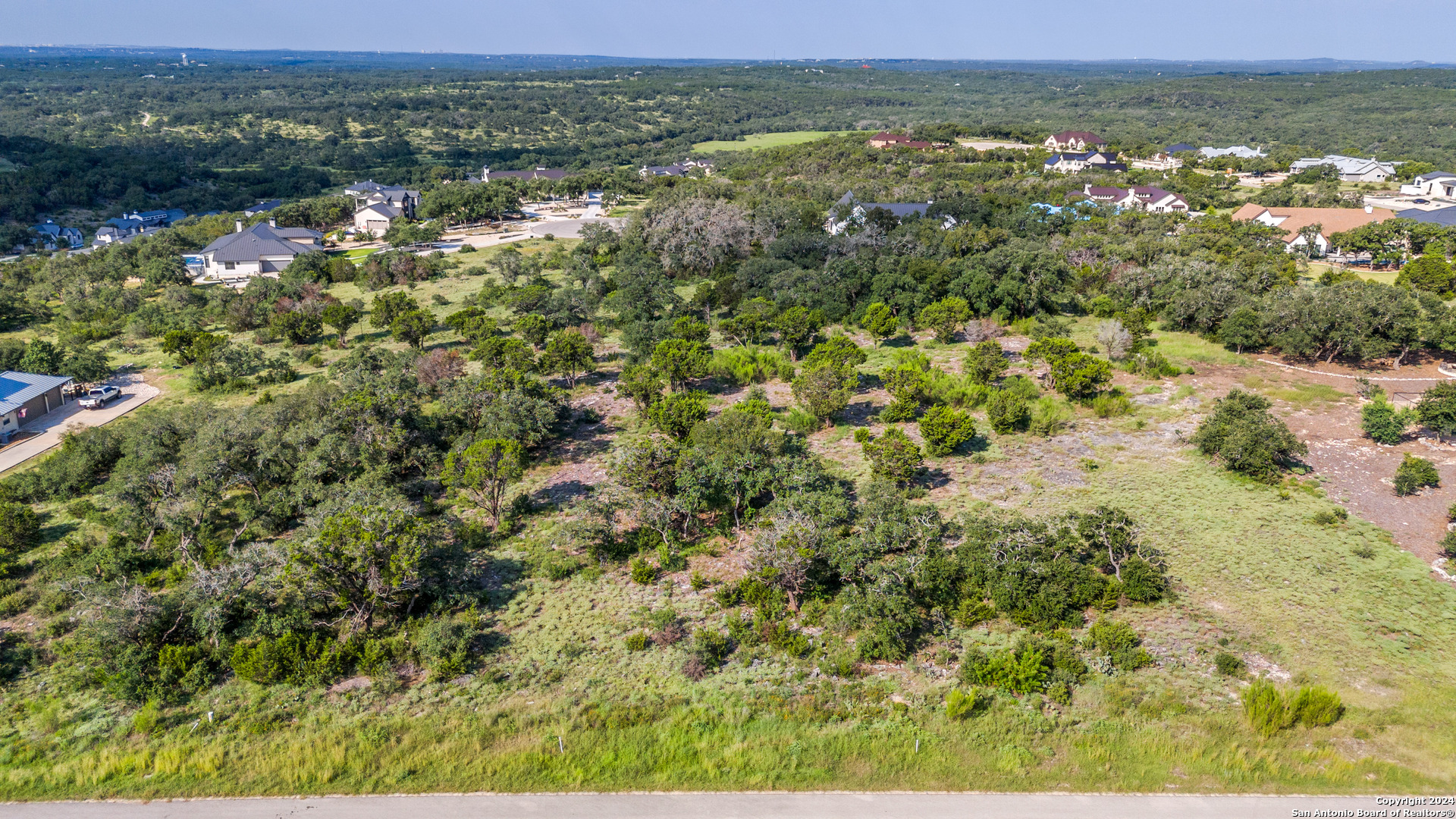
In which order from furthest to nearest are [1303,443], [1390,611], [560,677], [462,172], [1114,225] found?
[462,172] → [1114,225] → [1303,443] → [1390,611] → [560,677]

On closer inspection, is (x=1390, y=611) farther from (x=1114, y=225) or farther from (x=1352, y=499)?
(x=1114, y=225)

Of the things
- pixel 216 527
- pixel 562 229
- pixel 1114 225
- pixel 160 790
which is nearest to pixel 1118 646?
pixel 160 790

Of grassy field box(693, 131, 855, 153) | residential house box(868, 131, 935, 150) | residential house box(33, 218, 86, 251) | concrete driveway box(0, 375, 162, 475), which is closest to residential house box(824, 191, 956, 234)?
residential house box(868, 131, 935, 150)

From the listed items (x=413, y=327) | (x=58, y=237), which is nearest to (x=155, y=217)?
(x=58, y=237)

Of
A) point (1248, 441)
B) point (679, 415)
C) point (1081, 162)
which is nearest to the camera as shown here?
point (1248, 441)

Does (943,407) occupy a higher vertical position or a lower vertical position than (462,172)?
lower

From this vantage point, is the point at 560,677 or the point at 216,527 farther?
the point at 216,527

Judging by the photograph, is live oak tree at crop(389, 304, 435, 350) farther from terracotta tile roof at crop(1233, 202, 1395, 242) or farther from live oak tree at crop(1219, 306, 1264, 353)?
terracotta tile roof at crop(1233, 202, 1395, 242)

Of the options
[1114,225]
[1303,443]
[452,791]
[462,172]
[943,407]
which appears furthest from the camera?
[462,172]

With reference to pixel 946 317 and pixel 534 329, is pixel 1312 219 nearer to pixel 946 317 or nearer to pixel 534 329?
pixel 946 317
